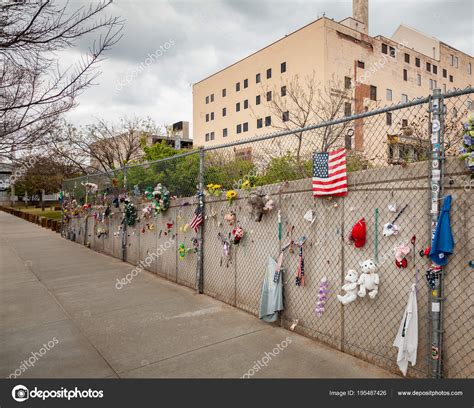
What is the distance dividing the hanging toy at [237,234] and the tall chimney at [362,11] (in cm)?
3792

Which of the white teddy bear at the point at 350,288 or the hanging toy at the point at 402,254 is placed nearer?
the hanging toy at the point at 402,254

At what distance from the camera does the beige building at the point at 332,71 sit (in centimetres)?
3153

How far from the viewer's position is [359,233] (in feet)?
11.5

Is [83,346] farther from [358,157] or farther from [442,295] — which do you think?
[358,157]

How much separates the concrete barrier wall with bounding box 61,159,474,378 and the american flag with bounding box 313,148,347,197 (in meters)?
0.11

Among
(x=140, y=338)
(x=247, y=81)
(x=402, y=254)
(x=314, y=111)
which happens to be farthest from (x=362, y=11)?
(x=140, y=338)

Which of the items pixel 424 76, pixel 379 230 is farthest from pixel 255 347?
pixel 424 76

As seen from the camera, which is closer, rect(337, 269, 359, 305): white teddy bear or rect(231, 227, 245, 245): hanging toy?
rect(337, 269, 359, 305): white teddy bear

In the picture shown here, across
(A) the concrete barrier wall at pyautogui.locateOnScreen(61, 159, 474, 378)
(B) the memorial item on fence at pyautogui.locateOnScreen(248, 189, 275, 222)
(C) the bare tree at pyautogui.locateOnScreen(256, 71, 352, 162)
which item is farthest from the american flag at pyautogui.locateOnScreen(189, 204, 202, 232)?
(C) the bare tree at pyautogui.locateOnScreen(256, 71, 352, 162)

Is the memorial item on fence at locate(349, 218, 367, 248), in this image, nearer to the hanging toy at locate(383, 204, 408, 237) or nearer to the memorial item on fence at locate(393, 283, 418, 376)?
the hanging toy at locate(383, 204, 408, 237)

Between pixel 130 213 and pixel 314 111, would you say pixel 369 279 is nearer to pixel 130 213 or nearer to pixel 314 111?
pixel 130 213

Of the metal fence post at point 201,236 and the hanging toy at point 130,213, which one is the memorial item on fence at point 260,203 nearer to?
the metal fence post at point 201,236

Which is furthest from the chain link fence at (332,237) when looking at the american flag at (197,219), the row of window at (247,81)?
the row of window at (247,81)

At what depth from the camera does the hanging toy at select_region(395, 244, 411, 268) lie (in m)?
3.17
